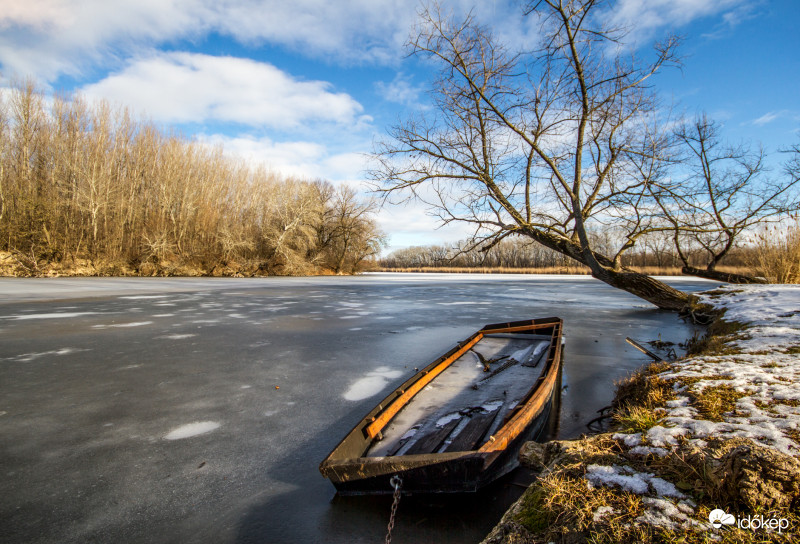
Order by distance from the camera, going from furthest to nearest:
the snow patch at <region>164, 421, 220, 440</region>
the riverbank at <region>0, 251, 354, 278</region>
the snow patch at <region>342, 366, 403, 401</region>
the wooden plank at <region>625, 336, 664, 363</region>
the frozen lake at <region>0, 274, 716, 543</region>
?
the riverbank at <region>0, 251, 354, 278</region>
the wooden plank at <region>625, 336, 664, 363</region>
the snow patch at <region>342, 366, 403, 401</region>
the snow patch at <region>164, 421, 220, 440</region>
the frozen lake at <region>0, 274, 716, 543</region>

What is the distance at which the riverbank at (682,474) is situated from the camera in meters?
1.35

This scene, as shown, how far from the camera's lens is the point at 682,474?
63.9 inches

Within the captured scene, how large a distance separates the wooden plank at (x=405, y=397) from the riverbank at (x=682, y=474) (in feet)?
3.10

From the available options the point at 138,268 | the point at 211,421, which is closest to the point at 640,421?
the point at 211,421

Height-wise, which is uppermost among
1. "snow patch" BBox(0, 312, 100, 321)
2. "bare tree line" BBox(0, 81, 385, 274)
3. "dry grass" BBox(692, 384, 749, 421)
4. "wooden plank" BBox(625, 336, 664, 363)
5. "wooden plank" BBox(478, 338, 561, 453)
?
"bare tree line" BBox(0, 81, 385, 274)

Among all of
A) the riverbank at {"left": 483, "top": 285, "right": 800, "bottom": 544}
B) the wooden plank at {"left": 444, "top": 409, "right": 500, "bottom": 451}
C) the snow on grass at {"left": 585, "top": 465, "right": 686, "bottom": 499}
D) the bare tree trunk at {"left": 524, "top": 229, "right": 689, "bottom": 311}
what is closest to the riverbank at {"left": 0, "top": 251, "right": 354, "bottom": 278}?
the bare tree trunk at {"left": 524, "top": 229, "right": 689, "bottom": 311}

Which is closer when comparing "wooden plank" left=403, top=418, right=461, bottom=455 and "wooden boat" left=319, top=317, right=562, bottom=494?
"wooden boat" left=319, top=317, right=562, bottom=494

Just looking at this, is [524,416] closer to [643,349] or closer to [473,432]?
[473,432]

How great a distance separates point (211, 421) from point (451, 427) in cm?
197

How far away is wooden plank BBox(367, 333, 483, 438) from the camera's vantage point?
8.20ft

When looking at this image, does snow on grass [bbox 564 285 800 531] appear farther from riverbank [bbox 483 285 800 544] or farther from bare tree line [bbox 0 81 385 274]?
bare tree line [bbox 0 81 385 274]

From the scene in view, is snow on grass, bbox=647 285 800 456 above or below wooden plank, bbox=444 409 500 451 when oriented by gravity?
above

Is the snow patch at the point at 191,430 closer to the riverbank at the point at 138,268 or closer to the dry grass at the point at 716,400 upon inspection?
the dry grass at the point at 716,400

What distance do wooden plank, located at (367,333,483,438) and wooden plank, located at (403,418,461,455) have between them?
0.85ft
